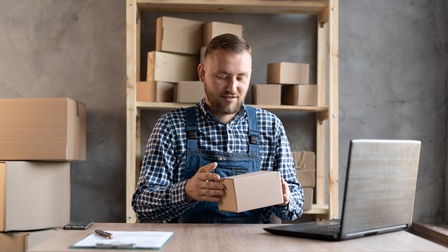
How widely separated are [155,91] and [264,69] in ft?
2.37

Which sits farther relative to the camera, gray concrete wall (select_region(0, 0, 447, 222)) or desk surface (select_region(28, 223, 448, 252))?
gray concrete wall (select_region(0, 0, 447, 222))

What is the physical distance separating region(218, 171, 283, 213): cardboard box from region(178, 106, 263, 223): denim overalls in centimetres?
44

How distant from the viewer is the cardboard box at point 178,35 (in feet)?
9.68

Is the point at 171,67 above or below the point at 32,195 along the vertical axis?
above

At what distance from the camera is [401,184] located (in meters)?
1.64

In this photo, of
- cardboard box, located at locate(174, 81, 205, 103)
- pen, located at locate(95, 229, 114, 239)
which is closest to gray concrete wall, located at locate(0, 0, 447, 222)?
cardboard box, located at locate(174, 81, 205, 103)

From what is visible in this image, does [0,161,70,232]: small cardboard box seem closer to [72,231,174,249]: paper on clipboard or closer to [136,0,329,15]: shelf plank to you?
[136,0,329,15]: shelf plank

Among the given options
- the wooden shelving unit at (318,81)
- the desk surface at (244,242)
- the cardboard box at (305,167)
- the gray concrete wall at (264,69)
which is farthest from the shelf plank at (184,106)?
the desk surface at (244,242)

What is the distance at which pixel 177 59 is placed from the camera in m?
3.00

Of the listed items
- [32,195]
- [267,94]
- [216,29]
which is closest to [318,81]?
[267,94]

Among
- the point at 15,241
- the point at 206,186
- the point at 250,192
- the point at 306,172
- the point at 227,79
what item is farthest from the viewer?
the point at 306,172

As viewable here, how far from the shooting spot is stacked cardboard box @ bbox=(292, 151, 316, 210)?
3018mm

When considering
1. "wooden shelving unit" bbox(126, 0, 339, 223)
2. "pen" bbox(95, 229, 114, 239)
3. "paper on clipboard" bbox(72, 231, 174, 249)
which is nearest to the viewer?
"paper on clipboard" bbox(72, 231, 174, 249)

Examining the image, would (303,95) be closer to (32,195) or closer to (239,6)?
(239,6)
